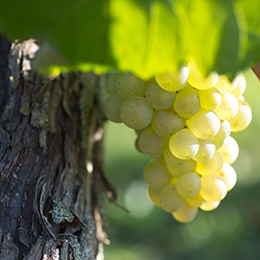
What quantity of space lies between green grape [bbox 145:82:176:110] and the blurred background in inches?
55.0

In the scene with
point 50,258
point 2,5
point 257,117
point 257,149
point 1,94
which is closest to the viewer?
point 2,5

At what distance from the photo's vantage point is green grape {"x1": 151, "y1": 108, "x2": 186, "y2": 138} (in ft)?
1.12

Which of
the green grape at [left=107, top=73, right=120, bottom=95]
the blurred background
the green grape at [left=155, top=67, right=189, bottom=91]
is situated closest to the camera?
the green grape at [left=155, top=67, right=189, bottom=91]

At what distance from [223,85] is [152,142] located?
115mm

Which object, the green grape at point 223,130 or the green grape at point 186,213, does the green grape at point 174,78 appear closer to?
the green grape at point 223,130

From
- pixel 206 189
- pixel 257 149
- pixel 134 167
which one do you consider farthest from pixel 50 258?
pixel 257 149

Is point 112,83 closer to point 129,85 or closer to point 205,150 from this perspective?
point 129,85

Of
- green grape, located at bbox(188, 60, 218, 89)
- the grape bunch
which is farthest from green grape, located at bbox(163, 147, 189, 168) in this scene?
green grape, located at bbox(188, 60, 218, 89)

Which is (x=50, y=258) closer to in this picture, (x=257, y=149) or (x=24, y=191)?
(x=24, y=191)

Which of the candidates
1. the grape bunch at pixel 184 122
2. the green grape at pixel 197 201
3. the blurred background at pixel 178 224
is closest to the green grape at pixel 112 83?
the grape bunch at pixel 184 122

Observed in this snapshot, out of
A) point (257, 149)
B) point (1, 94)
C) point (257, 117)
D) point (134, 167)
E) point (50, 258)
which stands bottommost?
point (134, 167)

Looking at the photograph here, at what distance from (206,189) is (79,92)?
0.29m

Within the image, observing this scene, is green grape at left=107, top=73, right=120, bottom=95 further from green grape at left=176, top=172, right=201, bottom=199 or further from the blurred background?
the blurred background

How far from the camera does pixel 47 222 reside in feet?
1.23
